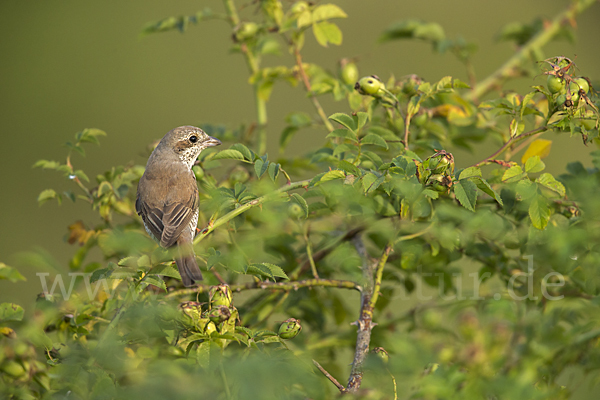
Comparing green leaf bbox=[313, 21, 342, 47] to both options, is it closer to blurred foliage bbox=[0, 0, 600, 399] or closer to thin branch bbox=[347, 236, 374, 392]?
blurred foliage bbox=[0, 0, 600, 399]

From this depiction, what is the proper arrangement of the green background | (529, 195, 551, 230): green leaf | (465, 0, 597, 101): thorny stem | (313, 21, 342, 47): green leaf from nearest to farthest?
(529, 195, 551, 230): green leaf → (313, 21, 342, 47): green leaf → (465, 0, 597, 101): thorny stem → the green background

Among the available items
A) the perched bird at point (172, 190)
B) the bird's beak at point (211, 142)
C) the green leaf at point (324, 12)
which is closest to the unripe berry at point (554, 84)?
the green leaf at point (324, 12)

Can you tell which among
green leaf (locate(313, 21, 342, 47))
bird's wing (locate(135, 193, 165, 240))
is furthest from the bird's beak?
green leaf (locate(313, 21, 342, 47))

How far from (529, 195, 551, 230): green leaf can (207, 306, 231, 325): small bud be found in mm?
842

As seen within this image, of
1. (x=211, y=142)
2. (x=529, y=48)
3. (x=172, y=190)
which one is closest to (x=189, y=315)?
(x=172, y=190)

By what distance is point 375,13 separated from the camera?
7.27 meters

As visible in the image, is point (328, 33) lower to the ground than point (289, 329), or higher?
higher

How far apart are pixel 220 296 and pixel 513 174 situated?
0.87 metres

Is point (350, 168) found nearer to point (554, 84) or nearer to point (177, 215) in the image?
point (554, 84)

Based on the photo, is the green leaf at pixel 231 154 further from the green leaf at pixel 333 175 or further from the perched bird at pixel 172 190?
the perched bird at pixel 172 190

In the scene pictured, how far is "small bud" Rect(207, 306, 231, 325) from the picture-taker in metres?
1.31

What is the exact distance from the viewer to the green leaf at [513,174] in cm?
155

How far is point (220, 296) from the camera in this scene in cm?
137

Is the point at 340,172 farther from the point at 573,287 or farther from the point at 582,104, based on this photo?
the point at 573,287
